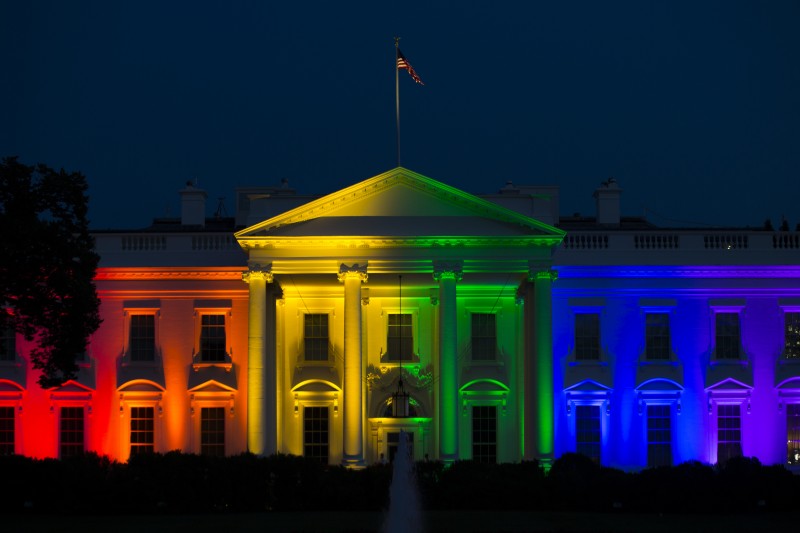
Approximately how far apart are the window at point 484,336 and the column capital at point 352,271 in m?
5.97

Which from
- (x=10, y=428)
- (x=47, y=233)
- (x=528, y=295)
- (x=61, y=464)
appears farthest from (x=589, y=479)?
(x=10, y=428)

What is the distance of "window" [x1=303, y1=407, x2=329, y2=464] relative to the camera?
46000 millimetres

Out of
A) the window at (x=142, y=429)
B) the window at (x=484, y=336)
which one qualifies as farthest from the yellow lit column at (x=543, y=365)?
the window at (x=142, y=429)

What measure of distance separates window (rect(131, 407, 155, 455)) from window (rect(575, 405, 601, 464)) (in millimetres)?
15899

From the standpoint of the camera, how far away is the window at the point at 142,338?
46719 millimetres

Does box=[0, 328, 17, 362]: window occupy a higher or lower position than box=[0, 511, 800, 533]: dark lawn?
higher

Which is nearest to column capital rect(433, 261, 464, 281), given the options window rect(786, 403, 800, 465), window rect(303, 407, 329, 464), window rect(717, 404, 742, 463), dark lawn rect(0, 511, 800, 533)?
window rect(303, 407, 329, 464)

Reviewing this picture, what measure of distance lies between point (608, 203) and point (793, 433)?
12599 millimetres

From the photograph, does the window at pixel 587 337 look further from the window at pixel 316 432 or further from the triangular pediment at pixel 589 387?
the window at pixel 316 432

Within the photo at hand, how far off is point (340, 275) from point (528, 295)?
686 centimetres

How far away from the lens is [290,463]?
37156mm

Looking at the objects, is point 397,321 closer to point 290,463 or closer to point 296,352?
point 296,352

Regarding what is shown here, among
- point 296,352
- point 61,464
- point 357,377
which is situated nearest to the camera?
point 61,464

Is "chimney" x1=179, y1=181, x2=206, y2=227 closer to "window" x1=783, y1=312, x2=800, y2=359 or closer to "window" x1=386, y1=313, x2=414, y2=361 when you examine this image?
"window" x1=386, y1=313, x2=414, y2=361
